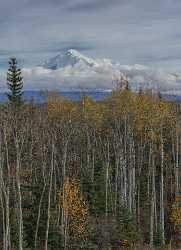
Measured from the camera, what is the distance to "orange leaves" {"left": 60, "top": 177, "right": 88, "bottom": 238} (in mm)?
41906

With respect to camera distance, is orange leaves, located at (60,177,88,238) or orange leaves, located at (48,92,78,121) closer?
orange leaves, located at (60,177,88,238)

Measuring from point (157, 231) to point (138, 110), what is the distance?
40.3ft

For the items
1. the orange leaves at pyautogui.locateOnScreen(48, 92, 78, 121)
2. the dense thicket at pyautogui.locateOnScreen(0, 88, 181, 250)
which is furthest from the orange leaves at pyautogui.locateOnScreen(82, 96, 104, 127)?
the orange leaves at pyautogui.locateOnScreen(48, 92, 78, 121)

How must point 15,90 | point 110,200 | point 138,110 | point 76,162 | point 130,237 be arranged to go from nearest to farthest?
point 130,237, point 110,200, point 138,110, point 76,162, point 15,90

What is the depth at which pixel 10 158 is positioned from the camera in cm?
5459

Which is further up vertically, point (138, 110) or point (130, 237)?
point (138, 110)

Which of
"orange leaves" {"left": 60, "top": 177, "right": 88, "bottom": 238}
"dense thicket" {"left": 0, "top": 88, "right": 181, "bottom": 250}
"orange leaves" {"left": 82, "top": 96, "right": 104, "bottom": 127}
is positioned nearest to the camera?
"dense thicket" {"left": 0, "top": 88, "right": 181, "bottom": 250}

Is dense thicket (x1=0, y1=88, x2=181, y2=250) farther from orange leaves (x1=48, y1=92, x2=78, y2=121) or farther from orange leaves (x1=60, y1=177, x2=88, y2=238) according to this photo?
orange leaves (x1=48, y1=92, x2=78, y2=121)

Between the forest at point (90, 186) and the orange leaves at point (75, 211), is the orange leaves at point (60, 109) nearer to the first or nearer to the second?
the forest at point (90, 186)

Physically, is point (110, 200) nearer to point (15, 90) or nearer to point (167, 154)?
point (167, 154)

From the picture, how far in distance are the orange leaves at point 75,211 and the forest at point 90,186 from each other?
9 centimetres

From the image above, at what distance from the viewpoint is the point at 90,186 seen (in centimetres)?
4697

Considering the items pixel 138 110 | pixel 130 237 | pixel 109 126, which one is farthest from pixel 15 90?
pixel 130 237

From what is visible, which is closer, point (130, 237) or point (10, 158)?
point (130, 237)
